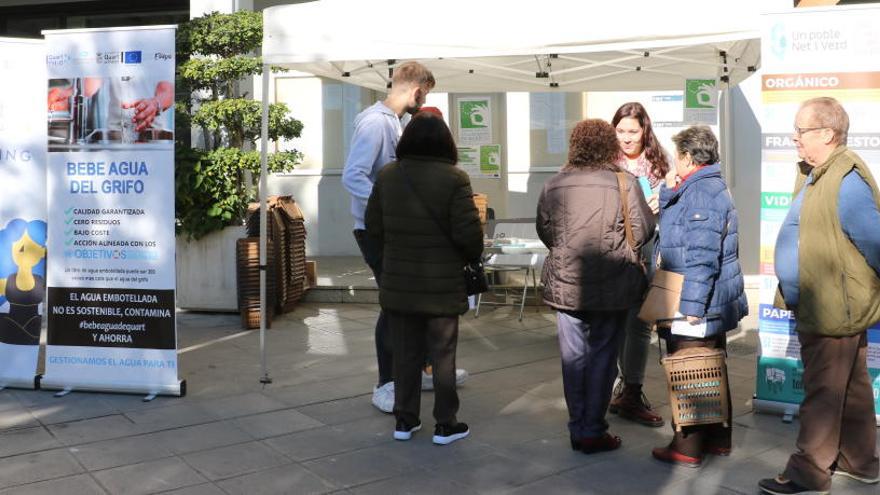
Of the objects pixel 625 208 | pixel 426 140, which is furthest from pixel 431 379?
pixel 625 208

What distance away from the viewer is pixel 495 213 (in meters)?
10.9

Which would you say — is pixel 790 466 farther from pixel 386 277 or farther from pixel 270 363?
pixel 270 363

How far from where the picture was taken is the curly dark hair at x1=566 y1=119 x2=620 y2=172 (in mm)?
4348

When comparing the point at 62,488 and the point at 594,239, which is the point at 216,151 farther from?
the point at 594,239

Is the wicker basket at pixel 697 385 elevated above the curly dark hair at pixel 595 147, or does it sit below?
below

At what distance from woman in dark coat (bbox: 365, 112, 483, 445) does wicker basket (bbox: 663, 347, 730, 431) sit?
1.15 m

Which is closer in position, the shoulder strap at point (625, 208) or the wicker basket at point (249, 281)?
the shoulder strap at point (625, 208)

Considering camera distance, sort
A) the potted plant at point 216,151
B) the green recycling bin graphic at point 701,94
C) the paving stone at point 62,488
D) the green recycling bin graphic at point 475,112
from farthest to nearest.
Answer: the green recycling bin graphic at point 475,112, the green recycling bin graphic at point 701,94, the potted plant at point 216,151, the paving stone at point 62,488

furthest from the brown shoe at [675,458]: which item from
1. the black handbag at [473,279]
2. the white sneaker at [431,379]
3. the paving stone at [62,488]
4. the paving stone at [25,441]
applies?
the paving stone at [25,441]

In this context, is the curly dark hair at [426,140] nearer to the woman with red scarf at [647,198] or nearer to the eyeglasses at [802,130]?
the woman with red scarf at [647,198]

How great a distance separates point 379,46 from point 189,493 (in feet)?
9.77

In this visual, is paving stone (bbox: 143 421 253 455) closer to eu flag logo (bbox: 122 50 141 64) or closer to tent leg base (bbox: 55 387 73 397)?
tent leg base (bbox: 55 387 73 397)

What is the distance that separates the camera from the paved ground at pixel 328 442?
13.4 feet

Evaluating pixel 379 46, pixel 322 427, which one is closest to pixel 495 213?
Result: pixel 379 46
